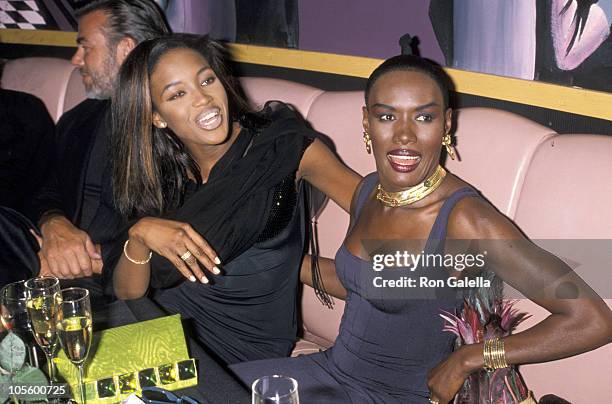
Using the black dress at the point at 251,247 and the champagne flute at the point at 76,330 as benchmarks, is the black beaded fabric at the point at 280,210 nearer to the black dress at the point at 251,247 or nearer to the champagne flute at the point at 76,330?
the black dress at the point at 251,247

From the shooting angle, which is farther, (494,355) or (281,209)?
(281,209)

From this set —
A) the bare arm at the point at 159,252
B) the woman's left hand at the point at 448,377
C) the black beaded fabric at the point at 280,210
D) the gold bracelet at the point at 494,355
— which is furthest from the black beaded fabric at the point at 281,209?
the gold bracelet at the point at 494,355

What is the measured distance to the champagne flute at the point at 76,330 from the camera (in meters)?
1.36

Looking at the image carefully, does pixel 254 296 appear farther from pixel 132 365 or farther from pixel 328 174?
pixel 132 365

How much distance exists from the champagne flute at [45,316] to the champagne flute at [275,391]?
1.51 feet

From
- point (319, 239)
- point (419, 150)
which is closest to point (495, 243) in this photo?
point (419, 150)

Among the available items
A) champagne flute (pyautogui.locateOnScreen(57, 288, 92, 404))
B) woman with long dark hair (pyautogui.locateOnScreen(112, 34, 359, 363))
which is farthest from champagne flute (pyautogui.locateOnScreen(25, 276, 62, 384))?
woman with long dark hair (pyautogui.locateOnScreen(112, 34, 359, 363))

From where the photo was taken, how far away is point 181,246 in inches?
76.4

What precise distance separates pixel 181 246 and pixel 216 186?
292 mm

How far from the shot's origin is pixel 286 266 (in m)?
2.29

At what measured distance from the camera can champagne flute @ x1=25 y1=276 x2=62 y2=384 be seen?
1.41 metres

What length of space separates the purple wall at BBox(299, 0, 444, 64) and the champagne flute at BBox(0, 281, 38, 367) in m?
1.59

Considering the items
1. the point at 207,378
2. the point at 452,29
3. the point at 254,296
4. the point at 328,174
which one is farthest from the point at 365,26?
the point at 207,378

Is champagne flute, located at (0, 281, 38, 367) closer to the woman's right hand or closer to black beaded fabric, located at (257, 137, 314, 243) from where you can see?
the woman's right hand
